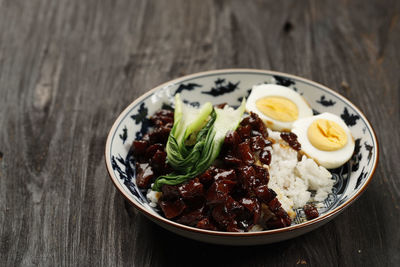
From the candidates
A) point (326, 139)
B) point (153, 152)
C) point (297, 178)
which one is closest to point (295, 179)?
point (297, 178)

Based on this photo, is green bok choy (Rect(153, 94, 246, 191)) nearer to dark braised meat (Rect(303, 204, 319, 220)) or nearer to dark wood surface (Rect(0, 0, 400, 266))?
dark wood surface (Rect(0, 0, 400, 266))

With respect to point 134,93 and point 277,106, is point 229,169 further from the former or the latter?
point 134,93

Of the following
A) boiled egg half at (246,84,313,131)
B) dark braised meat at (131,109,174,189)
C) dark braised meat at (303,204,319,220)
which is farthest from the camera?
boiled egg half at (246,84,313,131)

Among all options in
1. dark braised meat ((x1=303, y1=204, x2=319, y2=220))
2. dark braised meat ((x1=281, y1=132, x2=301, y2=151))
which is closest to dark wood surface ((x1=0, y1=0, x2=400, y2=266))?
dark braised meat ((x1=303, y1=204, x2=319, y2=220))

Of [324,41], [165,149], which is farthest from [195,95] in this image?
[324,41]

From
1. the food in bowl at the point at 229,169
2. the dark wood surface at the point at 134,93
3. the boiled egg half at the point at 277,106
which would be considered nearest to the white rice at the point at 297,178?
the food in bowl at the point at 229,169

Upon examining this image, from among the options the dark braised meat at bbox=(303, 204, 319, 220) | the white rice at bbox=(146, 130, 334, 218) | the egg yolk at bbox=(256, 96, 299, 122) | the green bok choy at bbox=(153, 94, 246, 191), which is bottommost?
the dark braised meat at bbox=(303, 204, 319, 220)
